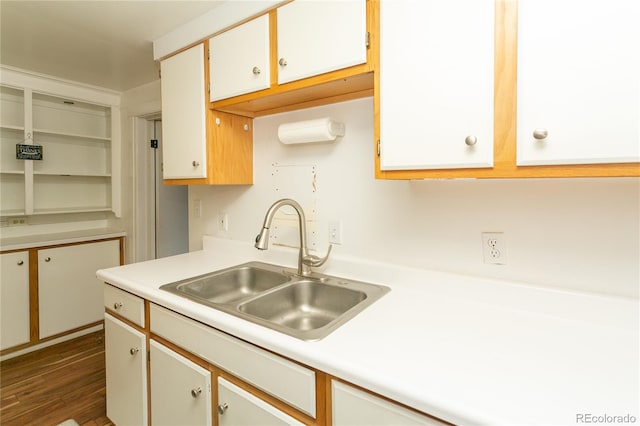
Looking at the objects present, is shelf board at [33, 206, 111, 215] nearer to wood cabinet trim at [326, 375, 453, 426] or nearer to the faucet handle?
the faucet handle

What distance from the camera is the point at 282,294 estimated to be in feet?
4.51

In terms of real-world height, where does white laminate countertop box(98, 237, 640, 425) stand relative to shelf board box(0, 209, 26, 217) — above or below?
below

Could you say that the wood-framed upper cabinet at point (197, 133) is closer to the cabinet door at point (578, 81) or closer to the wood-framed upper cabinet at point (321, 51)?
the wood-framed upper cabinet at point (321, 51)

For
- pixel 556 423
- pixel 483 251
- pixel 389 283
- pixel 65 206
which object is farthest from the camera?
pixel 65 206

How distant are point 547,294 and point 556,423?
1.85ft

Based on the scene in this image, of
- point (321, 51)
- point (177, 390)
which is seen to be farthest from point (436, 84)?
point (177, 390)

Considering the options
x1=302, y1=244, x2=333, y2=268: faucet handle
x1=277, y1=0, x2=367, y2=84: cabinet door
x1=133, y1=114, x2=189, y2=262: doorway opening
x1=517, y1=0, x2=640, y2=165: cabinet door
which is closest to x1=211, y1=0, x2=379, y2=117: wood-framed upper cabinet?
x1=277, y1=0, x2=367, y2=84: cabinet door

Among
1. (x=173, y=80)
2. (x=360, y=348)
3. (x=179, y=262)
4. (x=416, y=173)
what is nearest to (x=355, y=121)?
(x=416, y=173)

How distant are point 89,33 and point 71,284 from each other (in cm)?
199

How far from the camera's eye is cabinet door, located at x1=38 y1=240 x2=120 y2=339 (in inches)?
99.5

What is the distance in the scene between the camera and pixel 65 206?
Answer: 2893mm

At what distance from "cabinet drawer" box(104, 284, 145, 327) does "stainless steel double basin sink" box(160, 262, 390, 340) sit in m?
0.19

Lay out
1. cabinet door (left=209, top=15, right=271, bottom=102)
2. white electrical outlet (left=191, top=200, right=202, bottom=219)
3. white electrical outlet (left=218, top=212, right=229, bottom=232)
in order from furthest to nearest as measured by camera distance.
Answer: white electrical outlet (left=191, top=200, right=202, bottom=219) < white electrical outlet (left=218, top=212, right=229, bottom=232) < cabinet door (left=209, top=15, right=271, bottom=102)

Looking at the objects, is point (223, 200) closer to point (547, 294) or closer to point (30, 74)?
point (547, 294)
